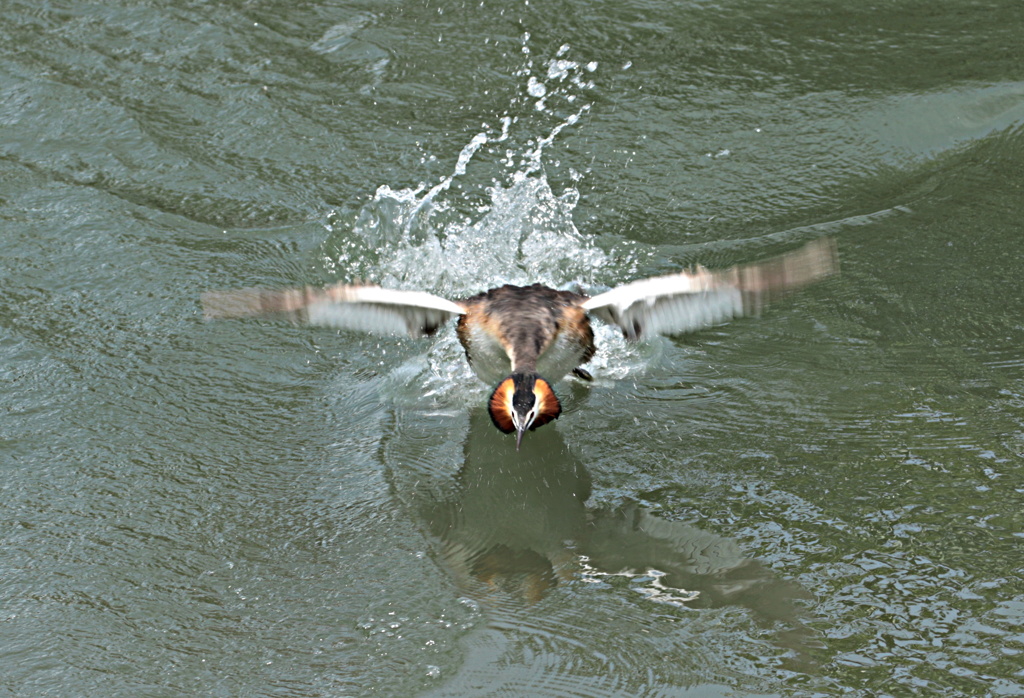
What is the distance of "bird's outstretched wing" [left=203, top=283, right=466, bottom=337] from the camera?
5.51 m

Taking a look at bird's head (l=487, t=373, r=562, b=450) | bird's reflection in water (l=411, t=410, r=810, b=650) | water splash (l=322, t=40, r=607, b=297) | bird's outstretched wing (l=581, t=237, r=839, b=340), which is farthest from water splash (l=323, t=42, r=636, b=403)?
bird's reflection in water (l=411, t=410, r=810, b=650)

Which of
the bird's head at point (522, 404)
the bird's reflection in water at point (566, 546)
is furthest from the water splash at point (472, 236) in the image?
the bird's reflection in water at point (566, 546)

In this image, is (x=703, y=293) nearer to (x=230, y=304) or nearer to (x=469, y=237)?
(x=469, y=237)

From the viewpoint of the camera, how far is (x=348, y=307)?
5.95 m

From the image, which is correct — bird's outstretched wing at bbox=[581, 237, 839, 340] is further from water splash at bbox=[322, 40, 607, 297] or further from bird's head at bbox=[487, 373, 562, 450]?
water splash at bbox=[322, 40, 607, 297]

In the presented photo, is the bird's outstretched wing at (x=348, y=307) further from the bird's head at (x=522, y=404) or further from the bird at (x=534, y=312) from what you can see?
the bird's head at (x=522, y=404)

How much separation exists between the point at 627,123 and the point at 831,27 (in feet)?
6.53

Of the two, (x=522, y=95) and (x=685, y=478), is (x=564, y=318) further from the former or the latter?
(x=522, y=95)

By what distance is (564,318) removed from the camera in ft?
19.9

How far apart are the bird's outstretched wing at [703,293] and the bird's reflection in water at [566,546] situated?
2.62ft

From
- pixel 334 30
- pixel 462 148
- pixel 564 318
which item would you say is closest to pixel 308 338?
pixel 564 318

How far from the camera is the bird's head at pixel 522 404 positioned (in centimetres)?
539

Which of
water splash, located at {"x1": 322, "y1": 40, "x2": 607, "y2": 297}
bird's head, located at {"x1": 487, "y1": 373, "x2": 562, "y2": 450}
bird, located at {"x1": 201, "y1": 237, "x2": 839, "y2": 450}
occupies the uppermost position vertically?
water splash, located at {"x1": 322, "y1": 40, "x2": 607, "y2": 297}

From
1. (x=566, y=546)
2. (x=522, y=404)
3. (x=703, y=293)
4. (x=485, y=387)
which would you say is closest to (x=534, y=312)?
(x=485, y=387)
